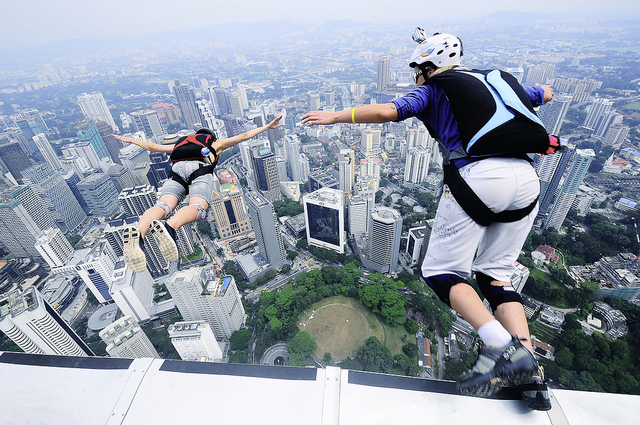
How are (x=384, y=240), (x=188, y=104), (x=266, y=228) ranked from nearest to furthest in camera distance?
(x=384, y=240) → (x=266, y=228) → (x=188, y=104)

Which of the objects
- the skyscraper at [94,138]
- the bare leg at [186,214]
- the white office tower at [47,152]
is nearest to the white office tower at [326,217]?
the bare leg at [186,214]

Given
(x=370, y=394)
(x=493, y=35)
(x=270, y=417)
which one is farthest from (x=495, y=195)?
(x=493, y=35)

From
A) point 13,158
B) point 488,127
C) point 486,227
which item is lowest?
point 13,158

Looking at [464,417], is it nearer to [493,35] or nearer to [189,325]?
[189,325]

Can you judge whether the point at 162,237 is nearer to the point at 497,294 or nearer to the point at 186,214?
the point at 186,214

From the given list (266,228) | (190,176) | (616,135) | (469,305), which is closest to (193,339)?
(266,228)

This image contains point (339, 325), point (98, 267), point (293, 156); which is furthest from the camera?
point (293, 156)

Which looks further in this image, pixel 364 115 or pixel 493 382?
pixel 364 115
